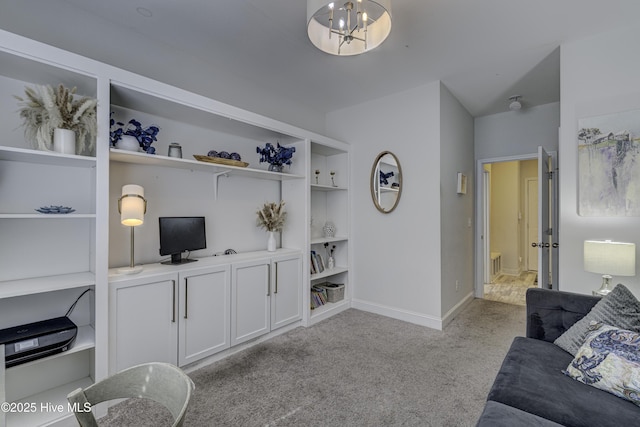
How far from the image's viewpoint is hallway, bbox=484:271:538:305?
14.4 ft

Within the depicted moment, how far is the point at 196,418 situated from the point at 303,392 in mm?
712

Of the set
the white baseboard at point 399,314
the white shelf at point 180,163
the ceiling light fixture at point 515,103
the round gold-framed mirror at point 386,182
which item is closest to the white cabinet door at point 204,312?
the white shelf at point 180,163

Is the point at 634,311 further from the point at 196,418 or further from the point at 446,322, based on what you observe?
the point at 196,418

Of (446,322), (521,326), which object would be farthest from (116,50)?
(521,326)

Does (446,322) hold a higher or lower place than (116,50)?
lower

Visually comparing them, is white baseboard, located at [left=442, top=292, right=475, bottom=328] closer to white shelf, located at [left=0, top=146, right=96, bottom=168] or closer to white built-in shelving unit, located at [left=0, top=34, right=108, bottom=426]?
white built-in shelving unit, located at [left=0, top=34, right=108, bottom=426]

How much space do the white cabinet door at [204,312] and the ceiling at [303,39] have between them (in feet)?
5.90

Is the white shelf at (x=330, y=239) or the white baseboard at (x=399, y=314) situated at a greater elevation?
the white shelf at (x=330, y=239)

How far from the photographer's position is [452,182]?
366cm

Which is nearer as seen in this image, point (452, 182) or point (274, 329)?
point (274, 329)

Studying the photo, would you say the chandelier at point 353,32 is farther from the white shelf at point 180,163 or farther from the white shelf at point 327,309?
the white shelf at point 327,309

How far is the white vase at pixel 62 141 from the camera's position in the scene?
1.75m

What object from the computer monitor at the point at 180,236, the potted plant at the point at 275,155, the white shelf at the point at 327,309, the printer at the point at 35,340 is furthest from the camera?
the white shelf at the point at 327,309

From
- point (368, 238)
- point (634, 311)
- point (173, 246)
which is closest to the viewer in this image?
point (634, 311)
